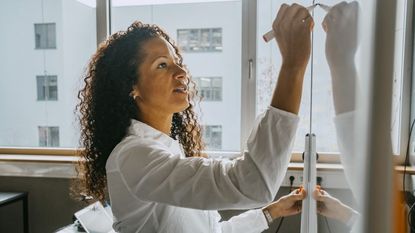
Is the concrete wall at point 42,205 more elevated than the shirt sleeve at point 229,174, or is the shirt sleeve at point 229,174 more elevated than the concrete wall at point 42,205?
the shirt sleeve at point 229,174

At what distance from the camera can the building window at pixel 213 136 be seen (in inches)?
92.1

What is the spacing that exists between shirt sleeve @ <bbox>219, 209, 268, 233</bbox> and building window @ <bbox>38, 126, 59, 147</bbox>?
1.88m

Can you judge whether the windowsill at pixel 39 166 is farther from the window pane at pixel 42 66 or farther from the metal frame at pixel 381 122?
the metal frame at pixel 381 122

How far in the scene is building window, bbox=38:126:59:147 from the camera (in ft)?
8.49

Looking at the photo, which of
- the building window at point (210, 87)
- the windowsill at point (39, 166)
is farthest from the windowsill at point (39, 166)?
the building window at point (210, 87)

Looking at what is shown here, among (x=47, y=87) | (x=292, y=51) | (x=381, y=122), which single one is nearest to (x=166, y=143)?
(x=292, y=51)

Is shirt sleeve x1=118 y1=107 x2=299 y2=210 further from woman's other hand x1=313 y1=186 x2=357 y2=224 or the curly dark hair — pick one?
the curly dark hair

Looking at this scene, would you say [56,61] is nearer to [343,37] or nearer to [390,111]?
[343,37]

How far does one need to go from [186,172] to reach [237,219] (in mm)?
580

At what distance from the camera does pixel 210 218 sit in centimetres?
94

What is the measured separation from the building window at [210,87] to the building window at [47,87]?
1.04 m

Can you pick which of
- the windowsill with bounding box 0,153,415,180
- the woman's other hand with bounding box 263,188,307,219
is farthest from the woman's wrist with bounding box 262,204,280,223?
the windowsill with bounding box 0,153,415,180

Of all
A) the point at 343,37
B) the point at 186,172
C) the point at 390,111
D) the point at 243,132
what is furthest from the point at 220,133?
the point at 390,111

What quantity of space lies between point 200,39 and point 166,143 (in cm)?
153
